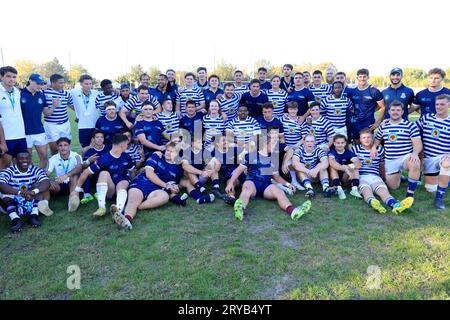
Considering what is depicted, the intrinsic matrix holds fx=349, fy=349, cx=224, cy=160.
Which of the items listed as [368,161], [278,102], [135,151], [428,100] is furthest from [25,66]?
[428,100]

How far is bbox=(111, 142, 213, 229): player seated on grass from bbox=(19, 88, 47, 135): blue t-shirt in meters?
2.05

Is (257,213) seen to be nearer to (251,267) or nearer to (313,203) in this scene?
(313,203)

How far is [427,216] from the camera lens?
4.62m

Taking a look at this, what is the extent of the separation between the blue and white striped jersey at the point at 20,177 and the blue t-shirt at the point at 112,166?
728 millimetres

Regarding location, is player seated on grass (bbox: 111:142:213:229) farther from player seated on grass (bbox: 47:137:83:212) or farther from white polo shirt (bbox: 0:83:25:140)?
white polo shirt (bbox: 0:83:25:140)

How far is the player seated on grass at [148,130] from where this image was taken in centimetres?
609

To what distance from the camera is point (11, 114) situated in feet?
18.0

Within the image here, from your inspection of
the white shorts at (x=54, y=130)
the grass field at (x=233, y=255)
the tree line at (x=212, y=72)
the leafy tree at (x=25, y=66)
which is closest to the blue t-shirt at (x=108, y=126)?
the white shorts at (x=54, y=130)

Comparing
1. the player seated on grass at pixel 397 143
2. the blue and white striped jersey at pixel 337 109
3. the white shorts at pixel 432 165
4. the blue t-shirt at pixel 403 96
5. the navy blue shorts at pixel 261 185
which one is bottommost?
the navy blue shorts at pixel 261 185

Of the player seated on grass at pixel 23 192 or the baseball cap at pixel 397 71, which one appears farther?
the baseball cap at pixel 397 71

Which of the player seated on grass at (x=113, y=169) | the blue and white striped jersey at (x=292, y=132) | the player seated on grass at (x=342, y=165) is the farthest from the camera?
the blue and white striped jersey at (x=292, y=132)

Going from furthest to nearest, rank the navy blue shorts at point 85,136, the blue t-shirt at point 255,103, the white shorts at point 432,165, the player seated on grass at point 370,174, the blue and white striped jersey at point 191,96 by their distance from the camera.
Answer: the blue and white striped jersey at point 191,96 < the blue t-shirt at point 255,103 < the navy blue shorts at point 85,136 < the white shorts at point 432,165 < the player seated on grass at point 370,174

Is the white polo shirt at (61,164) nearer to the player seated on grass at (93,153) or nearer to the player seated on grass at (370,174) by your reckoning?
the player seated on grass at (93,153)

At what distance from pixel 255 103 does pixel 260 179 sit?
2.02 meters
